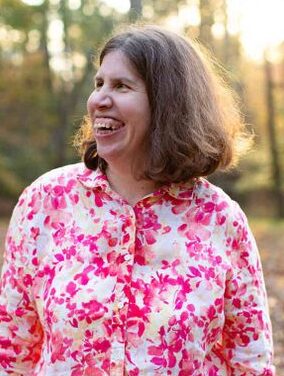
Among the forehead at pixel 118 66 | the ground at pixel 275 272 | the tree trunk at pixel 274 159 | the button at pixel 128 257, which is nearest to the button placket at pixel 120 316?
the button at pixel 128 257

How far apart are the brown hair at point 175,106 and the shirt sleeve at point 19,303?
1.05ft

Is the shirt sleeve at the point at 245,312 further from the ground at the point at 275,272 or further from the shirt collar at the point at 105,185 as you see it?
the ground at the point at 275,272

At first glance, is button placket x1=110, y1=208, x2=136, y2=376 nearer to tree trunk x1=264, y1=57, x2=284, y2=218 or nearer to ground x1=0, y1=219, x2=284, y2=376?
ground x1=0, y1=219, x2=284, y2=376

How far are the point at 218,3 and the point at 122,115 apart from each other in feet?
66.0

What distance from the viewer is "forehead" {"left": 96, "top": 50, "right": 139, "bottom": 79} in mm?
2189

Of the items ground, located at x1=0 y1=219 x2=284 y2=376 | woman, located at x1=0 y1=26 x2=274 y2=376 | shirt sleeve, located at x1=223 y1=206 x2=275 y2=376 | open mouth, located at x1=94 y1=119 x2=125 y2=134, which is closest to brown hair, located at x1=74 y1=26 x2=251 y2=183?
woman, located at x1=0 y1=26 x2=274 y2=376

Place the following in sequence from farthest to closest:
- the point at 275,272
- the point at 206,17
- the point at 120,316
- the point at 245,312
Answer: the point at 206,17 < the point at 275,272 < the point at 245,312 < the point at 120,316

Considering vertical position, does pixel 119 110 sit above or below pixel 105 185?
above

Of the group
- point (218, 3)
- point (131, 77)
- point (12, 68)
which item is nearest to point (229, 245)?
point (131, 77)

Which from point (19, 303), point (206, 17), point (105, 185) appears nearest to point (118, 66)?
point (105, 185)

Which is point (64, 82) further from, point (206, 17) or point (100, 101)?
point (100, 101)

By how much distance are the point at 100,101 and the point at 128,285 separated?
1.90ft

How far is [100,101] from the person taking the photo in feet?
7.06

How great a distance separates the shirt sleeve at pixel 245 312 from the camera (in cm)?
224
